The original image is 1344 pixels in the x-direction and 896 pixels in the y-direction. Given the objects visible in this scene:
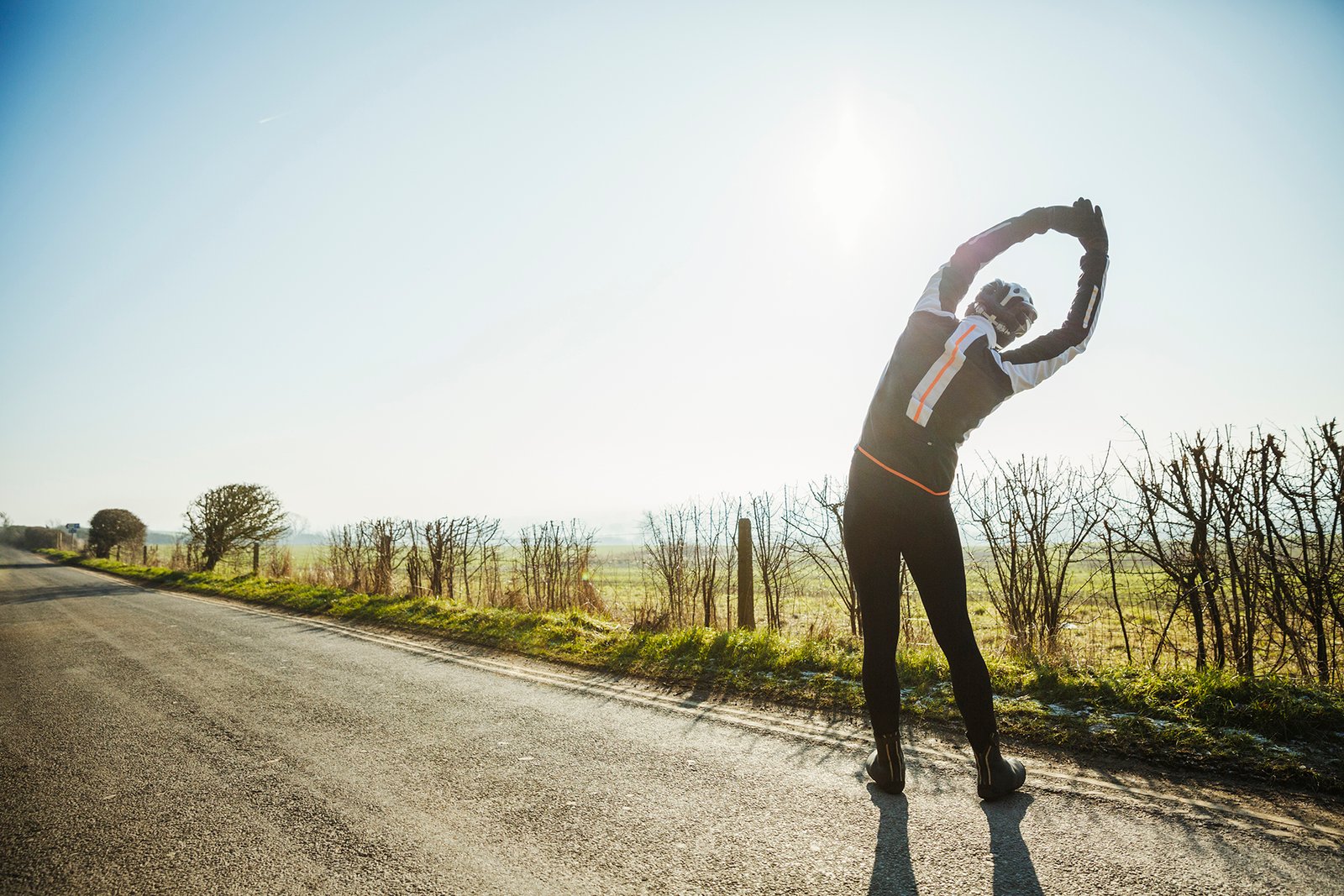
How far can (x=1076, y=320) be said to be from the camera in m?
2.79

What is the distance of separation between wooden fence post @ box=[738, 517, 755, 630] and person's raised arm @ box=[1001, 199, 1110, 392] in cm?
571

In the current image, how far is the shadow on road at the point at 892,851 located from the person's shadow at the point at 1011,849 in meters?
0.29

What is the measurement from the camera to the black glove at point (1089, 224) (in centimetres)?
291

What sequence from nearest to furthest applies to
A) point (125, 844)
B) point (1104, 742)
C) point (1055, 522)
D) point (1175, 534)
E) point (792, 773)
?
point (125, 844) < point (792, 773) < point (1104, 742) < point (1175, 534) < point (1055, 522)

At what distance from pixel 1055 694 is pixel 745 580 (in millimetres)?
4356

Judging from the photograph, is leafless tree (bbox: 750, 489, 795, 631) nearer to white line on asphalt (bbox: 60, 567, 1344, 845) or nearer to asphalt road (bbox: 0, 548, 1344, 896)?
white line on asphalt (bbox: 60, 567, 1344, 845)

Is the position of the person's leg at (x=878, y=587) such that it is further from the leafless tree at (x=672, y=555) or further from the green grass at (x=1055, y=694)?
the leafless tree at (x=672, y=555)

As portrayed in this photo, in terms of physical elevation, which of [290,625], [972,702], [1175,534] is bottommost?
[290,625]

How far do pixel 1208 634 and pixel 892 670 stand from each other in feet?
16.3

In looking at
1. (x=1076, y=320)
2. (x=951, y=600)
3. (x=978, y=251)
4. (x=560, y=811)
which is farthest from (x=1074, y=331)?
(x=560, y=811)

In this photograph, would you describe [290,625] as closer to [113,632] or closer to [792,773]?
[113,632]

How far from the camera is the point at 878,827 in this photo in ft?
8.45

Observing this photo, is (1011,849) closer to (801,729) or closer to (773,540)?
(801,729)

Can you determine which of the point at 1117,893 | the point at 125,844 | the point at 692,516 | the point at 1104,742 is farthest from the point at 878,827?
the point at 692,516
